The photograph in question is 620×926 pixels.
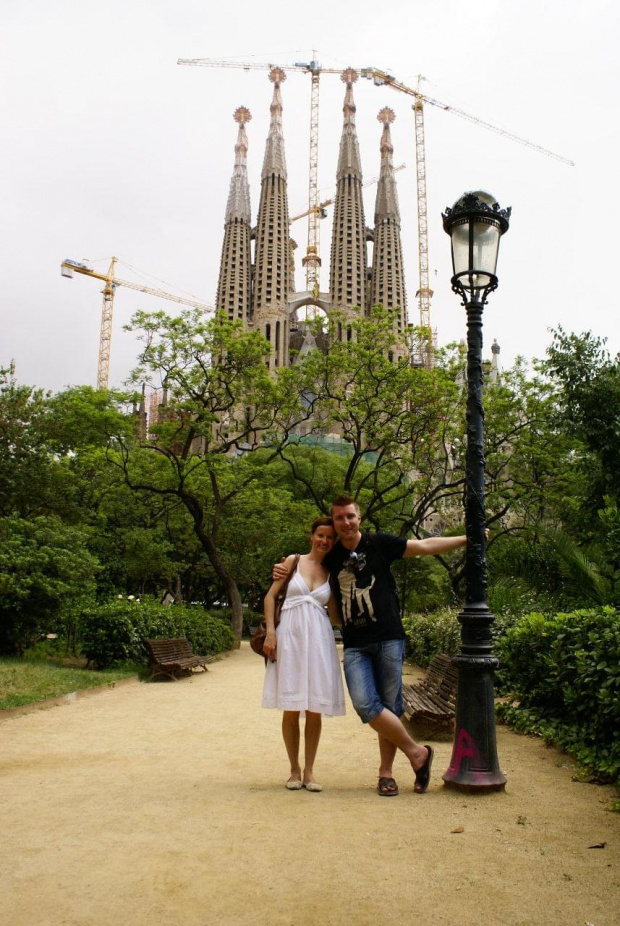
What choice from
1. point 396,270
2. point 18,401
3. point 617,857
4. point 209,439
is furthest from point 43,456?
point 396,270

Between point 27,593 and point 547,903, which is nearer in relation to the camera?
point 547,903

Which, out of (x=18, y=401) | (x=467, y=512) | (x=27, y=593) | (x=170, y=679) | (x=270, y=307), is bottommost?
(x=170, y=679)

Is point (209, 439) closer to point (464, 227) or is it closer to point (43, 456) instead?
point (43, 456)

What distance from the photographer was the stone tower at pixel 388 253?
8762 cm

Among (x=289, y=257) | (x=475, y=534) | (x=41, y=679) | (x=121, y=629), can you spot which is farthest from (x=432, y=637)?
(x=289, y=257)

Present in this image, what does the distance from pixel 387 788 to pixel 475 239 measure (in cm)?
393

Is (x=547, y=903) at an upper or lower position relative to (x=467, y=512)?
lower

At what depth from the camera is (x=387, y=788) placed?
473 cm

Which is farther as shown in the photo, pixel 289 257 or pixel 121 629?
pixel 289 257

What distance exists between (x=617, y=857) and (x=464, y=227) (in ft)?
14.0

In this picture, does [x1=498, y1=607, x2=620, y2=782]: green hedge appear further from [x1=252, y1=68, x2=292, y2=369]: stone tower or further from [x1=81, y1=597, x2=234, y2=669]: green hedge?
[x1=252, y1=68, x2=292, y2=369]: stone tower

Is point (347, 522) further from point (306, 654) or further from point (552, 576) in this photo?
point (552, 576)

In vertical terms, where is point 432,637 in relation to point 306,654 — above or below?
below

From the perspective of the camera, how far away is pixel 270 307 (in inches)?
3278
